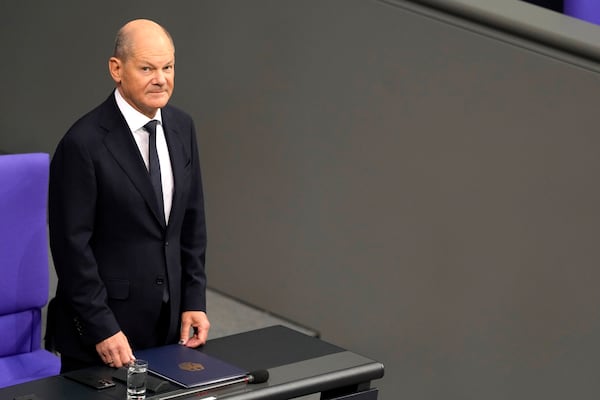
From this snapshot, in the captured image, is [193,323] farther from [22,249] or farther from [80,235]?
[22,249]

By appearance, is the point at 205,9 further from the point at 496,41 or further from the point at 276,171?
the point at 496,41

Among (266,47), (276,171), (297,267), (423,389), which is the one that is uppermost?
(266,47)

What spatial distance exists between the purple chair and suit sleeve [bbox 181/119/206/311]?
613 mm

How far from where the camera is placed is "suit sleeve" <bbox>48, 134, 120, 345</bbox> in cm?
307

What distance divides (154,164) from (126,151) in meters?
0.08

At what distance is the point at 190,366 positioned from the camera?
296 centimetres

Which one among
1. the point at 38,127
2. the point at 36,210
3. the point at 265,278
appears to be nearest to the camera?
the point at 36,210

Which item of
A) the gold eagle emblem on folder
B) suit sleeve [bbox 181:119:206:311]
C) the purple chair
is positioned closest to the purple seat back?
the purple chair

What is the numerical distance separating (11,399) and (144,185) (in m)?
0.62

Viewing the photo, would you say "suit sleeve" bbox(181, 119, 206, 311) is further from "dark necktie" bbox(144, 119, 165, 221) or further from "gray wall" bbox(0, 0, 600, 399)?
"gray wall" bbox(0, 0, 600, 399)

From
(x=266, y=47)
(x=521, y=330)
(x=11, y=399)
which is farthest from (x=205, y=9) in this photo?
(x=11, y=399)

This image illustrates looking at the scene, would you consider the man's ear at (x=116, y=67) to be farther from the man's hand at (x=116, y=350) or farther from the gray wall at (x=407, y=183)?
the gray wall at (x=407, y=183)

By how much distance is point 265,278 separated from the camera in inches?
192

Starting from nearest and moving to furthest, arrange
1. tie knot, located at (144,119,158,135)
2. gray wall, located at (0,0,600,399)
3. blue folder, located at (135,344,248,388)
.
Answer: blue folder, located at (135,344,248,388)
tie knot, located at (144,119,158,135)
gray wall, located at (0,0,600,399)
